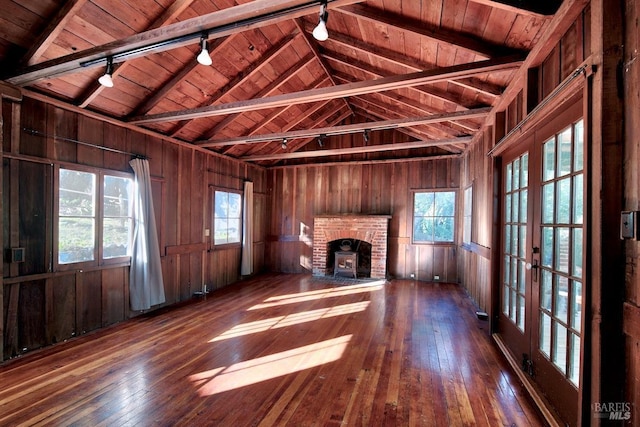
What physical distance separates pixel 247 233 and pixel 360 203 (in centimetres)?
268

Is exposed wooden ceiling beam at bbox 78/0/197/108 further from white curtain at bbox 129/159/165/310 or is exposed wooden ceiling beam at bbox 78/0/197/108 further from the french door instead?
the french door

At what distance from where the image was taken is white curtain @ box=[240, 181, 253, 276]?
6391mm

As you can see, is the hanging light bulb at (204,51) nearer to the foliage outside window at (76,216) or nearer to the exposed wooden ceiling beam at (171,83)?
the exposed wooden ceiling beam at (171,83)

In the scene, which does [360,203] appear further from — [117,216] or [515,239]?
[117,216]

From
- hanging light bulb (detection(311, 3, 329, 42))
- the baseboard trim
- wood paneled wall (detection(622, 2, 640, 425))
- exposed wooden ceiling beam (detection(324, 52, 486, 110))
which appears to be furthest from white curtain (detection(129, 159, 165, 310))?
wood paneled wall (detection(622, 2, 640, 425))

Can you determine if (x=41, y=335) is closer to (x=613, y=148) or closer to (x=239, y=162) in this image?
(x=239, y=162)

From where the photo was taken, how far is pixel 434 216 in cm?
634

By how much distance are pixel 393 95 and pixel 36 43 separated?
431 cm

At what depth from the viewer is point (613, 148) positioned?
4.60 feet

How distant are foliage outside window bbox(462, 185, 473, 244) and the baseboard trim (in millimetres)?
2481

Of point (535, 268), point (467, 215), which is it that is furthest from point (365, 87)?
point (467, 215)

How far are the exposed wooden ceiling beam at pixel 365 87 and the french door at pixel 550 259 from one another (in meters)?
0.73
